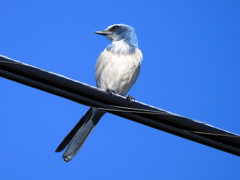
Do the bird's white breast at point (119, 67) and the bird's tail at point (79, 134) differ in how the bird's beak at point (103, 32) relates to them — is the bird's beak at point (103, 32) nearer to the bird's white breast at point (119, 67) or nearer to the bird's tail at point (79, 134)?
the bird's white breast at point (119, 67)

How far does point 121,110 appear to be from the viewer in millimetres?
3736

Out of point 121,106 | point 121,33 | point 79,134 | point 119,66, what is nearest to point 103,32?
point 121,33

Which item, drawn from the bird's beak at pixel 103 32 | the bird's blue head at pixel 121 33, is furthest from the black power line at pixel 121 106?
the bird's beak at pixel 103 32

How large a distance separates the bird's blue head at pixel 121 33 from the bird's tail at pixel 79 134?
1.89 metres

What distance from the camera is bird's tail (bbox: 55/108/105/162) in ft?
18.5

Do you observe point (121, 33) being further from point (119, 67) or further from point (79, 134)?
point (79, 134)

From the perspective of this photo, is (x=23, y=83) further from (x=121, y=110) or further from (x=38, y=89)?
(x=121, y=110)

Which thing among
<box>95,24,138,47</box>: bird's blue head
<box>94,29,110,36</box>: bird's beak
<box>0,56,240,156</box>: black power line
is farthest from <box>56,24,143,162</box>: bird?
<box>0,56,240,156</box>: black power line

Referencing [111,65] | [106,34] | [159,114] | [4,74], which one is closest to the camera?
[4,74]

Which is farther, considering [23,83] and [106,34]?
[106,34]

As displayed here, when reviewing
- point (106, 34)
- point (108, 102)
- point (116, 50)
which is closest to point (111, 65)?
point (116, 50)

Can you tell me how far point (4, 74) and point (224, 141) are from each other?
1.85 meters

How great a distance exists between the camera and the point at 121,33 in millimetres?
8383

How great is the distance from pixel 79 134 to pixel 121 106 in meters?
2.47
